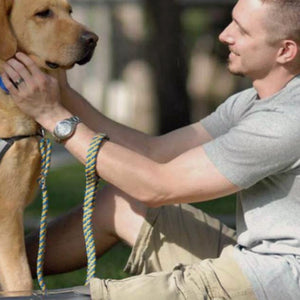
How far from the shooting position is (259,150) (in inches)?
120

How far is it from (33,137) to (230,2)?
312 inches

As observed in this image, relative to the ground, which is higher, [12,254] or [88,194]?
[88,194]

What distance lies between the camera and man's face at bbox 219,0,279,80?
319 centimetres

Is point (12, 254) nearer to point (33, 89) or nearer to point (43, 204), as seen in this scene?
point (43, 204)

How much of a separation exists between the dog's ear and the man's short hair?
0.91 metres

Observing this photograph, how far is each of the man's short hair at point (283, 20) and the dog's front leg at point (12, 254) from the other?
1.12 m

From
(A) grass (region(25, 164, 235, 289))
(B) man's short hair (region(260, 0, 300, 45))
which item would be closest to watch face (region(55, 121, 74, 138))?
(B) man's short hair (region(260, 0, 300, 45))

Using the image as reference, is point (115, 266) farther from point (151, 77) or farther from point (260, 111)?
point (151, 77)

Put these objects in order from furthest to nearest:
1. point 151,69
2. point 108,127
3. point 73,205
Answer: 1. point 151,69
2. point 73,205
3. point 108,127

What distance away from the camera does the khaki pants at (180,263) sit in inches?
115

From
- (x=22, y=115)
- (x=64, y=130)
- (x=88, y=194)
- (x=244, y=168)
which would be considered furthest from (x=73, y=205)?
(x=244, y=168)


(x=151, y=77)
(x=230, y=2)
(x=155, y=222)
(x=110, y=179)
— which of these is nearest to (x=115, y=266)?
(x=155, y=222)

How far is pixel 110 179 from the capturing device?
313cm

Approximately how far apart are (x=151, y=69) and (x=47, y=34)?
21.5 feet
